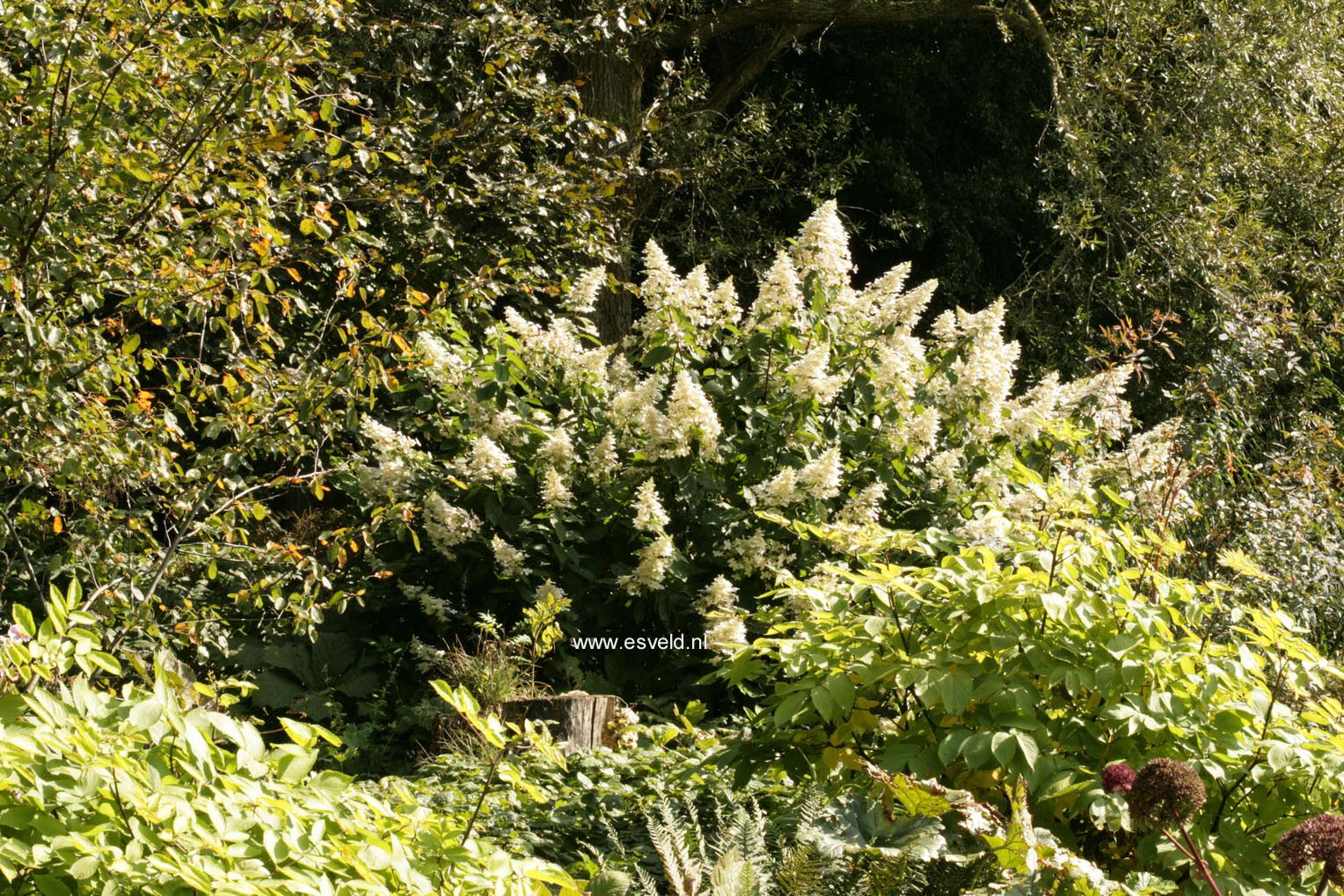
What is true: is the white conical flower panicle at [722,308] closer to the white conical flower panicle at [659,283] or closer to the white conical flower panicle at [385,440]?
the white conical flower panicle at [659,283]

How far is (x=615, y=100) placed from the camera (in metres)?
8.61

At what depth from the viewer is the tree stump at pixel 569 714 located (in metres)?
4.07

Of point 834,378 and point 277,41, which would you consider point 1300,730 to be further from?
point 277,41

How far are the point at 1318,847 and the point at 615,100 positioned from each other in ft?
24.7

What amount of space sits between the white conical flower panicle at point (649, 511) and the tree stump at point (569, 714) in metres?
0.72

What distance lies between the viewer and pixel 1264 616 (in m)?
2.65

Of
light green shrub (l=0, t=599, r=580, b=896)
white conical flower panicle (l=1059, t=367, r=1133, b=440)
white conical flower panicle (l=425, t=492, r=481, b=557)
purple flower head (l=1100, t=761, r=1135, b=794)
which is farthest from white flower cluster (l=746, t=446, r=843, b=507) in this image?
light green shrub (l=0, t=599, r=580, b=896)

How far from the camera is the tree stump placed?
4.07 m

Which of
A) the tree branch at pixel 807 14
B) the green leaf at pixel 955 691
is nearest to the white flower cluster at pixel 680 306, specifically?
the green leaf at pixel 955 691

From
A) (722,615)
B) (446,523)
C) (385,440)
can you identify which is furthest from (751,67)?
(722,615)

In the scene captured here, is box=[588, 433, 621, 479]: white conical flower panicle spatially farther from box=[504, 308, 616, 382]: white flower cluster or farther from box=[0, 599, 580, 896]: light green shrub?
box=[0, 599, 580, 896]: light green shrub

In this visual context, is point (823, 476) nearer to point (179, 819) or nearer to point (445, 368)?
point (445, 368)

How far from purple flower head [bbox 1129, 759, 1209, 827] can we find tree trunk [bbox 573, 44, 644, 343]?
21.5 ft

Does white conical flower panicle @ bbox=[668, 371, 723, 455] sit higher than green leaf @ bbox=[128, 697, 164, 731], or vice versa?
white conical flower panicle @ bbox=[668, 371, 723, 455]
